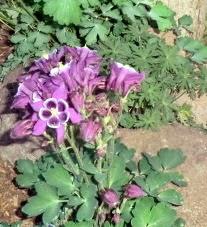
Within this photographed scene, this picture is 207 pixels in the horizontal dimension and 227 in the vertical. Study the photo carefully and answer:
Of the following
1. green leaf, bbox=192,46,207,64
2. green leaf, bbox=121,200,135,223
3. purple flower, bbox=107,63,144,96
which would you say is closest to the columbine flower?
purple flower, bbox=107,63,144,96

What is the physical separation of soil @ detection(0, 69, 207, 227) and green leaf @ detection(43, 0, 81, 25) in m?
0.69

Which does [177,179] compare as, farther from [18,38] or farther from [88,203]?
[18,38]

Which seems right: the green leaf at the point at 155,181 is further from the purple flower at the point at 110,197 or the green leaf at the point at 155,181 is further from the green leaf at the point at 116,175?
the purple flower at the point at 110,197

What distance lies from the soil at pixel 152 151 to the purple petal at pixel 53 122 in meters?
1.11

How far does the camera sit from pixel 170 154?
2844 millimetres

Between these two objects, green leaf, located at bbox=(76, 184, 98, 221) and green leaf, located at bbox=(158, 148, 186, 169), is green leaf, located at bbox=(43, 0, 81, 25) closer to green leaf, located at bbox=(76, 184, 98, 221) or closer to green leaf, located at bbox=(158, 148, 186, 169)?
green leaf, located at bbox=(158, 148, 186, 169)

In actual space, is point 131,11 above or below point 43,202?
above

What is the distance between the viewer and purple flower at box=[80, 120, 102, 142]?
6.49ft

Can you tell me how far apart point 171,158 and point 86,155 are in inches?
17.6

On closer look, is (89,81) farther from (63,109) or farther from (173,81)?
(173,81)

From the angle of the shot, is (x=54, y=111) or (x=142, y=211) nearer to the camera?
(x=54, y=111)

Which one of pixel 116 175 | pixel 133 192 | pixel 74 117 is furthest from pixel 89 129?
pixel 116 175

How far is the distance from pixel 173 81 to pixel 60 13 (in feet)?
2.44

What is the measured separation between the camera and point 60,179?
2.47 m
